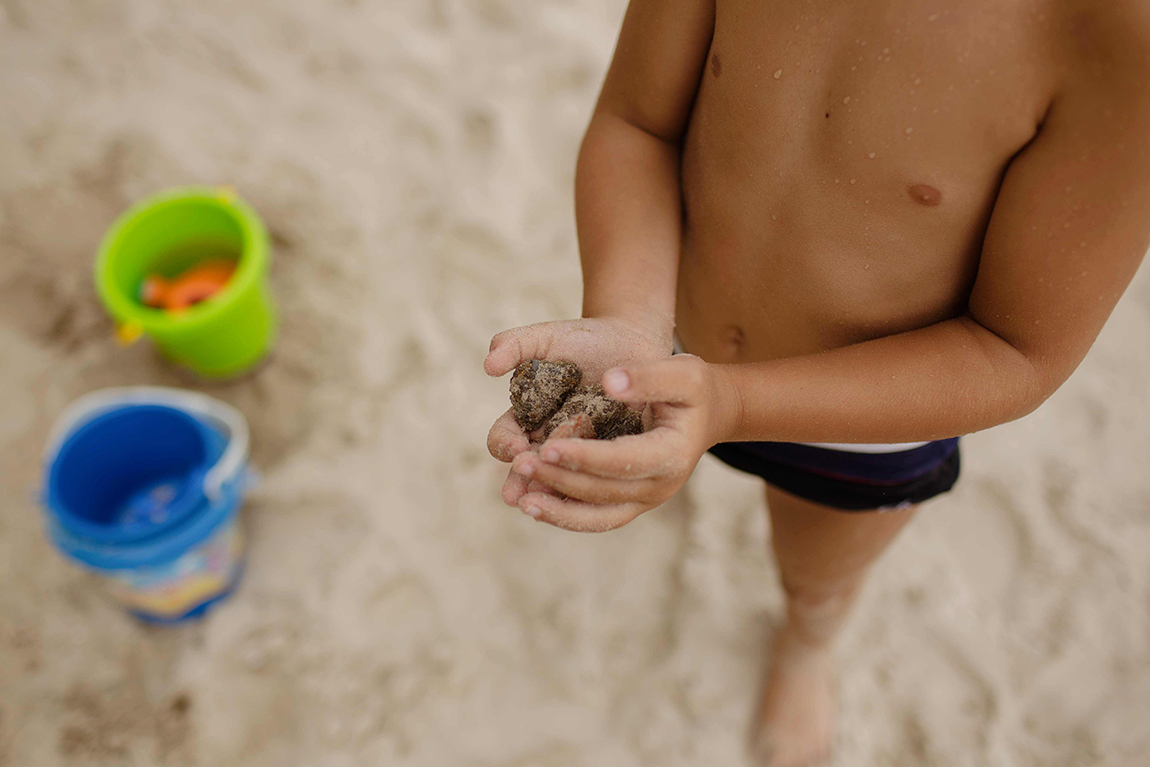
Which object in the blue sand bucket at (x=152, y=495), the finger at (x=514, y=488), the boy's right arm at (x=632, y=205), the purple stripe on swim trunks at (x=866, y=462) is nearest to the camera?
the finger at (x=514, y=488)

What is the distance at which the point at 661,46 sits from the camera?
110 centimetres

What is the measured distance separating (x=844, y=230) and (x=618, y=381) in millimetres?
413

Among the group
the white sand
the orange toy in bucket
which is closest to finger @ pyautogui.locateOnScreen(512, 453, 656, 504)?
the white sand

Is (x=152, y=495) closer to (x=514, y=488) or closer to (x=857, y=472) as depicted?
(x=514, y=488)

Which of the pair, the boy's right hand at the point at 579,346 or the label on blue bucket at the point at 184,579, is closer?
the boy's right hand at the point at 579,346

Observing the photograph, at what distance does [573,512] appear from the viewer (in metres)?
0.89

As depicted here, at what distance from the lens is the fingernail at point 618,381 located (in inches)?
32.2

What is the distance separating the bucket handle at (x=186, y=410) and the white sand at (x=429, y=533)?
0.13 m

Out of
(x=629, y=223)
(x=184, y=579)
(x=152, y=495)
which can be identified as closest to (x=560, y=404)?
(x=629, y=223)

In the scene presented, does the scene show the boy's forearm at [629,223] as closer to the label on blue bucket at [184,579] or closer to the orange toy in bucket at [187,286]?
the label on blue bucket at [184,579]

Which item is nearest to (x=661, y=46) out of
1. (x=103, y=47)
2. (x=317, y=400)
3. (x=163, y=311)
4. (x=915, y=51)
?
(x=915, y=51)

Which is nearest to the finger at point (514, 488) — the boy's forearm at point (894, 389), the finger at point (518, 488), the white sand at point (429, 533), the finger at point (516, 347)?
the finger at point (518, 488)

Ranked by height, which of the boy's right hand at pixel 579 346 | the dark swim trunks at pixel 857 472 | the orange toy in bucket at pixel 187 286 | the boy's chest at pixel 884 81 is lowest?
the orange toy in bucket at pixel 187 286

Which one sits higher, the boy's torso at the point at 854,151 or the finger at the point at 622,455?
the boy's torso at the point at 854,151
